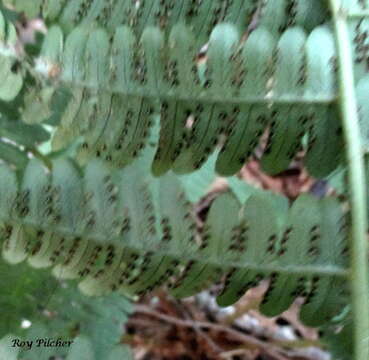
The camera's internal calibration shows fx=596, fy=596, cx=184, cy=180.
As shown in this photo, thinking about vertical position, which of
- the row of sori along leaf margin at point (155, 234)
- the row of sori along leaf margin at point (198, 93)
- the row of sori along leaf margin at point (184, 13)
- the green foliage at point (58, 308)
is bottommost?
the green foliage at point (58, 308)

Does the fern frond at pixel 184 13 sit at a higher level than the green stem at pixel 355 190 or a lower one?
higher

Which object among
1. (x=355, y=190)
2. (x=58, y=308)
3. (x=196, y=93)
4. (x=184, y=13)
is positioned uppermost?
(x=184, y=13)

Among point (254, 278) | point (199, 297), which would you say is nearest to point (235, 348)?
point (199, 297)


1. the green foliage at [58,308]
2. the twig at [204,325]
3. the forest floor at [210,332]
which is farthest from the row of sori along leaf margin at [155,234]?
the twig at [204,325]

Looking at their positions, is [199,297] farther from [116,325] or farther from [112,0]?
[112,0]

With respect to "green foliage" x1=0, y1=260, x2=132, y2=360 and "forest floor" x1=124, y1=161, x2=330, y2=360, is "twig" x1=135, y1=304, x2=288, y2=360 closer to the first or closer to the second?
"forest floor" x1=124, y1=161, x2=330, y2=360

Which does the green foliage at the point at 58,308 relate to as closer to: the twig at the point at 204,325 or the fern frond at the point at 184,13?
the fern frond at the point at 184,13

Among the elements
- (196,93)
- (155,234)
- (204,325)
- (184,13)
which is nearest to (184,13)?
(184,13)

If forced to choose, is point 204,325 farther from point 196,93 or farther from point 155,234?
point 196,93
